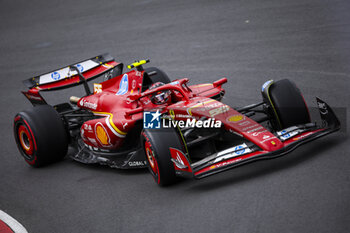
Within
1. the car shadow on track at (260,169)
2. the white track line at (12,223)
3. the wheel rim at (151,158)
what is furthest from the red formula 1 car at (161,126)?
the white track line at (12,223)

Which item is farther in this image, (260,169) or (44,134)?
(44,134)

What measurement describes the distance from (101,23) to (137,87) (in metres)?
10.7

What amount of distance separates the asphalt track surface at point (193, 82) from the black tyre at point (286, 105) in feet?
1.44

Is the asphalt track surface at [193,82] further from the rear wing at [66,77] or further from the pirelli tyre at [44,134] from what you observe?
the rear wing at [66,77]

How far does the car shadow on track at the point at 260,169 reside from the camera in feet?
21.2

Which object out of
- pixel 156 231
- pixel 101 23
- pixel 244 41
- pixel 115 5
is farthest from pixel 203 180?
pixel 115 5

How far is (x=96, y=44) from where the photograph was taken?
16.1m

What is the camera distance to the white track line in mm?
6461

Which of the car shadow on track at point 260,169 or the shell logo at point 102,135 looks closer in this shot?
the car shadow on track at point 260,169

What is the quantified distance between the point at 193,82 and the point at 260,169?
17.1 ft

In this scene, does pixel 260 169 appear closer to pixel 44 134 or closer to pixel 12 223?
pixel 12 223

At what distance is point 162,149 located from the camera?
6.41m

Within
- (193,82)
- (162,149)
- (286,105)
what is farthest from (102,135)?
(193,82)

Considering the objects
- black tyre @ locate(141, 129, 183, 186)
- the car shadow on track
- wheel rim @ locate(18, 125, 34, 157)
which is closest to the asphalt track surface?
the car shadow on track
